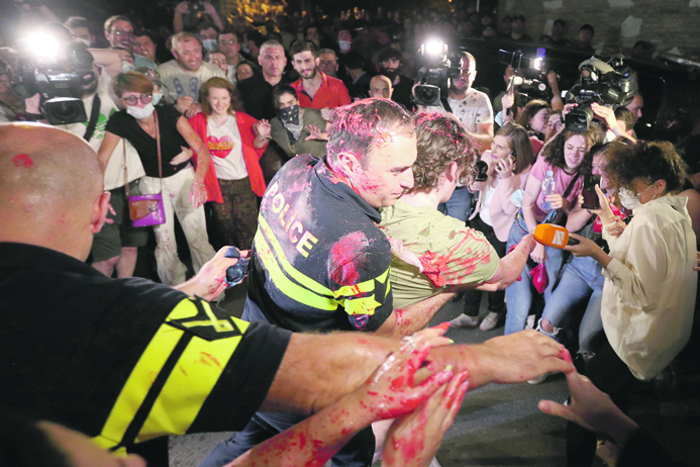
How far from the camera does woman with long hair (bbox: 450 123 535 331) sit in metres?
3.24

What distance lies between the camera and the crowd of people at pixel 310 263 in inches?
30.3

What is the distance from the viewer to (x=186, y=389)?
0.77m

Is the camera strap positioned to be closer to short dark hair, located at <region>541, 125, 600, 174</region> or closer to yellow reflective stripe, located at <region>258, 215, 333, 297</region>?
yellow reflective stripe, located at <region>258, 215, 333, 297</region>

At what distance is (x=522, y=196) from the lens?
314 centimetres

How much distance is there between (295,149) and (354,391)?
3.47 metres

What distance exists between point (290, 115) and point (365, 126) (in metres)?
2.61

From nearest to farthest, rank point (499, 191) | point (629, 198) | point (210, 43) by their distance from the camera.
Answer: point (629, 198), point (499, 191), point (210, 43)

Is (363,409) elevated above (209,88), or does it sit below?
below

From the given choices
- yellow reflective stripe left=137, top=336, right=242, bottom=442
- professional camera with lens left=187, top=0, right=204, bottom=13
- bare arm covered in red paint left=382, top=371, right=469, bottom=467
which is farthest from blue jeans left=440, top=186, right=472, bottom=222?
professional camera with lens left=187, top=0, right=204, bottom=13

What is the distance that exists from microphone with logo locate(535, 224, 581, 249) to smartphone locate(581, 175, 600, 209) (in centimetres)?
91

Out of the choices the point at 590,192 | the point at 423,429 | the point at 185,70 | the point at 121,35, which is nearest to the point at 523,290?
the point at 590,192

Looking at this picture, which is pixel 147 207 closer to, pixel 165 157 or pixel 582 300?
pixel 165 157

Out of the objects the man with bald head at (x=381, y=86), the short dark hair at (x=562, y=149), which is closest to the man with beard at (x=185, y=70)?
the man with bald head at (x=381, y=86)

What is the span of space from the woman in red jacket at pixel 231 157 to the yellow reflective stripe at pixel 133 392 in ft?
10.8
